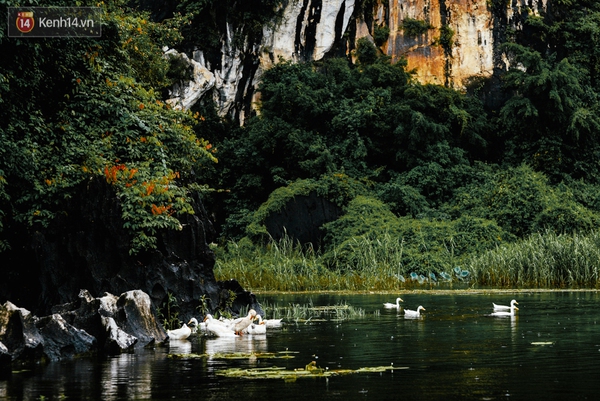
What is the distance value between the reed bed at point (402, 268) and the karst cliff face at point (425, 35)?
13084 millimetres

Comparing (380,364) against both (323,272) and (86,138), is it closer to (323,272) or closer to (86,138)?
(86,138)

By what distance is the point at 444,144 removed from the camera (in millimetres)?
39406

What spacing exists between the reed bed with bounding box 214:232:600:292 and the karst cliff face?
13.1 metres

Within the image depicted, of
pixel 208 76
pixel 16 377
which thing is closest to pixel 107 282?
pixel 16 377

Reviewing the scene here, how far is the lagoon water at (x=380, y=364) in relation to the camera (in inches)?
361

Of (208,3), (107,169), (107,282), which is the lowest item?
(107,282)

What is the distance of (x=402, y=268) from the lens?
30.0m

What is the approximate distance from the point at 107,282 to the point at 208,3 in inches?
1012

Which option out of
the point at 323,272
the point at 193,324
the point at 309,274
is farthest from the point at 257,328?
the point at 323,272

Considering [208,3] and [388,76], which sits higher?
[208,3]

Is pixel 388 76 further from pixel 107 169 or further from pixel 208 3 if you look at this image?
pixel 107 169

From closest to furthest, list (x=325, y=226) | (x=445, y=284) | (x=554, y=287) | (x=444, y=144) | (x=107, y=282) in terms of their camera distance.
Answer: (x=107, y=282) < (x=554, y=287) < (x=445, y=284) < (x=325, y=226) < (x=444, y=144)

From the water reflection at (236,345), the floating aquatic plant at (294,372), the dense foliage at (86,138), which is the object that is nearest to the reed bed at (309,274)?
the dense foliage at (86,138)

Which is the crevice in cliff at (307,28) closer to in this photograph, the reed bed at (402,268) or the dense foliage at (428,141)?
the dense foliage at (428,141)
